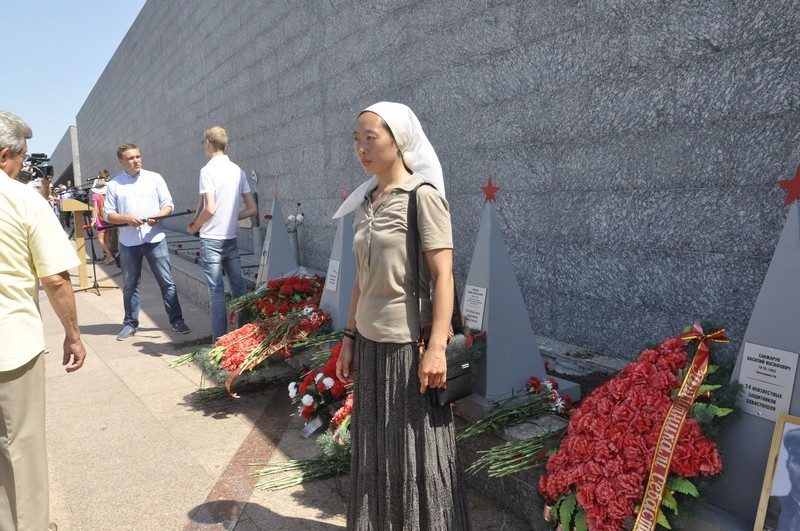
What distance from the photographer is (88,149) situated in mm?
37188


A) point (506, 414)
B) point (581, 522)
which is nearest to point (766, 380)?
Answer: point (581, 522)

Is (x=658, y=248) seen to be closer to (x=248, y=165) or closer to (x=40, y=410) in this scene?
(x=40, y=410)

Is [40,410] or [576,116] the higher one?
[576,116]

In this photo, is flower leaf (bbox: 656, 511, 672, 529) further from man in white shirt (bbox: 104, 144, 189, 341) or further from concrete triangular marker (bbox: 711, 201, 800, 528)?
man in white shirt (bbox: 104, 144, 189, 341)

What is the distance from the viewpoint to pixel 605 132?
3.80 meters

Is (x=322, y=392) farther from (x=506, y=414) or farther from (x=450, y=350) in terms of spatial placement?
(x=450, y=350)

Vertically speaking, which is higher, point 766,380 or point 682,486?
point 766,380

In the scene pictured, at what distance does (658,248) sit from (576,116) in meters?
1.01

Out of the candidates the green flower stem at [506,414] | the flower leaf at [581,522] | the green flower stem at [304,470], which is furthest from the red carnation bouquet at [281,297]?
the flower leaf at [581,522]

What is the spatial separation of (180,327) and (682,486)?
5.76m

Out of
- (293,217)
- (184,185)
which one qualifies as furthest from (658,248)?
(184,185)

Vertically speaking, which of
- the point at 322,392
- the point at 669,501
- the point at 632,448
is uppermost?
the point at 632,448

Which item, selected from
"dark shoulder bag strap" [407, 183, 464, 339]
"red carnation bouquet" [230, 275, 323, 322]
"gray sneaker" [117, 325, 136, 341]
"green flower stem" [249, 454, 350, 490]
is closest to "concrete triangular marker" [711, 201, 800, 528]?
"dark shoulder bag strap" [407, 183, 464, 339]

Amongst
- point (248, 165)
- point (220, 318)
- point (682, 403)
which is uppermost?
point (248, 165)
